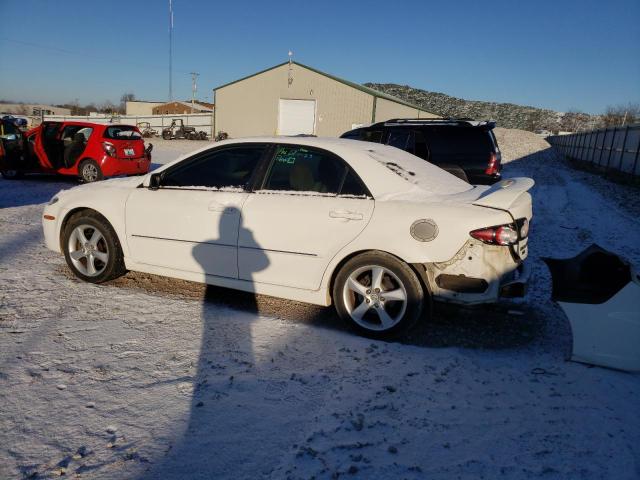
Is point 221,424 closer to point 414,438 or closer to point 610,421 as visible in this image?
point 414,438

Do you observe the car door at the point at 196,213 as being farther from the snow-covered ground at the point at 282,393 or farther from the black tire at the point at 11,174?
the black tire at the point at 11,174

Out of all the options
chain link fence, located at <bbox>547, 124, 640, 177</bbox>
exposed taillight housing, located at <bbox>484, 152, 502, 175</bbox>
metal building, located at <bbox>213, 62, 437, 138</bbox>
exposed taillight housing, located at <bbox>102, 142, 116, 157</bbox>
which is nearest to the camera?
exposed taillight housing, located at <bbox>484, 152, 502, 175</bbox>

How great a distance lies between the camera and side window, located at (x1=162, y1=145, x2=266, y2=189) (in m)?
3.93

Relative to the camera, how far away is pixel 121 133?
11.3 m

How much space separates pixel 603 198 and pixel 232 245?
12391 mm

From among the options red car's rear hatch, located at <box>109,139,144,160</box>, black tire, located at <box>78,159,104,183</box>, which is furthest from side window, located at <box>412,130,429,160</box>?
black tire, located at <box>78,159,104,183</box>

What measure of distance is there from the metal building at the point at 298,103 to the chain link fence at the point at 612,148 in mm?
13156

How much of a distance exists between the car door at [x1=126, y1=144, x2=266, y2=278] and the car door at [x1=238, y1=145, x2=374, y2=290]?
16 centimetres

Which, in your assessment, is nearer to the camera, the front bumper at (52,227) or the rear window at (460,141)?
the front bumper at (52,227)

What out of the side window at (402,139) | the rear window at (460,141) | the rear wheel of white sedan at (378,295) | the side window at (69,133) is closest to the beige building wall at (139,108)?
the side window at (69,133)

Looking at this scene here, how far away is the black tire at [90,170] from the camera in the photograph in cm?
1081

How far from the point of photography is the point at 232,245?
3820 millimetres

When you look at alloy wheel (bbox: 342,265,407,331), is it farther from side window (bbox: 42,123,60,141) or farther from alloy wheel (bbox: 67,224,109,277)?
side window (bbox: 42,123,60,141)

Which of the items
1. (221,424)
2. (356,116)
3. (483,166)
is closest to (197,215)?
(221,424)
